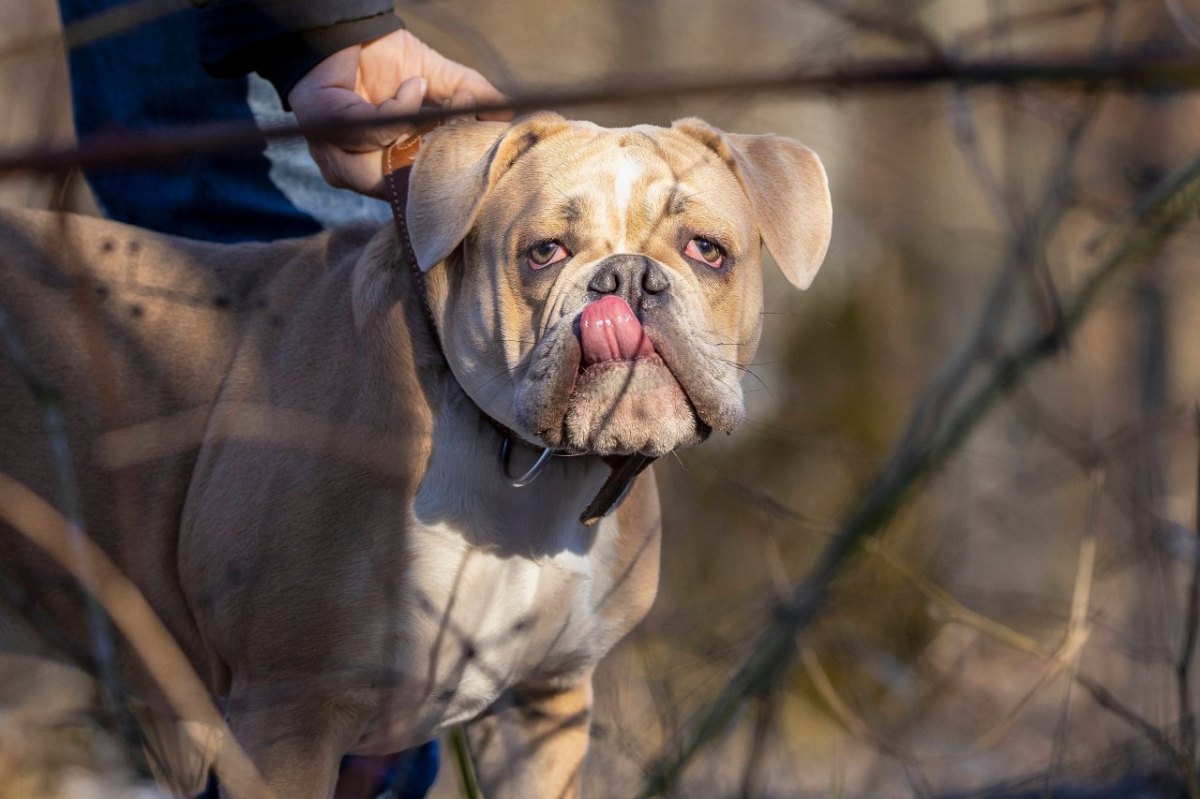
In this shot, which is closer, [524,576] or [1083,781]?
[524,576]

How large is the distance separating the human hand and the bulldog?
0.10 metres

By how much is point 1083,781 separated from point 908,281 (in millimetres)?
3090

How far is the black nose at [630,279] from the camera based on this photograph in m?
1.95

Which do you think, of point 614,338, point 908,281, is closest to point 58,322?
point 614,338

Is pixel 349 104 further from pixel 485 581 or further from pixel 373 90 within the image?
pixel 485 581

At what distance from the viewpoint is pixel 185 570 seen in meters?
2.29

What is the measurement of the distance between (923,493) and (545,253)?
992 mm

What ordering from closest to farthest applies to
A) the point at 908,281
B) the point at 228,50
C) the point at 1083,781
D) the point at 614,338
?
the point at 614,338 < the point at 228,50 < the point at 1083,781 < the point at 908,281

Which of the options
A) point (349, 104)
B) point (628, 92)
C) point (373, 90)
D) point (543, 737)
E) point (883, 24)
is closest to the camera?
point (628, 92)

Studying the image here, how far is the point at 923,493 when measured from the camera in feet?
8.56

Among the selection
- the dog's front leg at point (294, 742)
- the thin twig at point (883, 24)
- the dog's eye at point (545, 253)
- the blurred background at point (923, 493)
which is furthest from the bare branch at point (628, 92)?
the dog's front leg at point (294, 742)

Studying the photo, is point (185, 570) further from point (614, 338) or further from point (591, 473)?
point (614, 338)

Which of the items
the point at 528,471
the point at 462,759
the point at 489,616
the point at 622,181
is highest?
the point at 622,181

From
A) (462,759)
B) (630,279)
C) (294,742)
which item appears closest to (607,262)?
(630,279)
